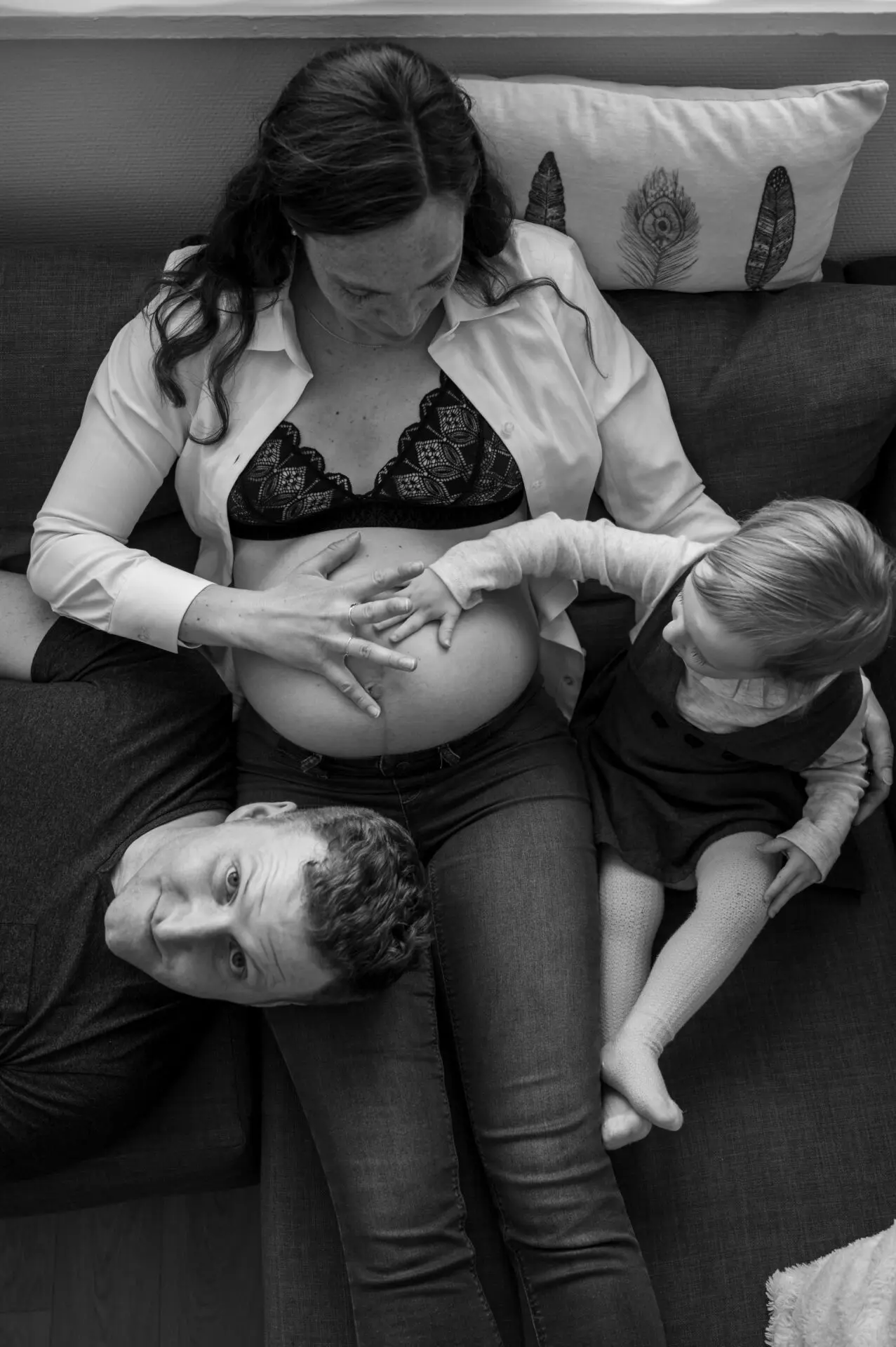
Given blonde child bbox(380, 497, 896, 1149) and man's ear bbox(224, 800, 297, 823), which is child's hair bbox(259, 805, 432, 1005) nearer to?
man's ear bbox(224, 800, 297, 823)

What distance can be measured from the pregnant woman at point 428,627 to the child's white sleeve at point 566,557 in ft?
0.17

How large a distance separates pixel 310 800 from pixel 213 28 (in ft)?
3.37

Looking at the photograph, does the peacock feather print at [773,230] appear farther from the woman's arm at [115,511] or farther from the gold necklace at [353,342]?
the woman's arm at [115,511]

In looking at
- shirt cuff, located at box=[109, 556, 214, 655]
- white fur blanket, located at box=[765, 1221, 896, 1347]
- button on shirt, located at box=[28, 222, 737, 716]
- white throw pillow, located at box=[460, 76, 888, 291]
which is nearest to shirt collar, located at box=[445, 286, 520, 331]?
button on shirt, located at box=[28, 222, 737, 716]

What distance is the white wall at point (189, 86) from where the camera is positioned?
152 centimetres

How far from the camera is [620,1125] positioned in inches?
54.4

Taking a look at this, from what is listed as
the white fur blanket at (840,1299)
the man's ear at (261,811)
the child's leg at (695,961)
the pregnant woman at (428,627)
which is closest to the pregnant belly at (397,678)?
the pregnant woman at (428,627)

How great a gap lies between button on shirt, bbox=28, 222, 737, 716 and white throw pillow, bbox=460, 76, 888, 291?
0.09 meters

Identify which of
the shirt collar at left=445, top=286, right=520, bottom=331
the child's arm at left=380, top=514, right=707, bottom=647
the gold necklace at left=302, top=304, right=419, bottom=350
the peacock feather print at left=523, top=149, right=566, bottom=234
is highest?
the peacock feather print at left=523, top=149, right=566, bottom=234

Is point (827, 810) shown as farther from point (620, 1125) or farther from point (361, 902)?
point (361, 902)

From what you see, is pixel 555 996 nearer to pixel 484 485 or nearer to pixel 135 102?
pixel 484 485

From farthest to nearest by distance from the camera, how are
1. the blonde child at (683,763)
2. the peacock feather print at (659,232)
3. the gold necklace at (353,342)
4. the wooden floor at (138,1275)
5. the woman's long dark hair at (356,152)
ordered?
the wooden floor at (138,1275) → the peacock feather print at (659,232) → the gold necklace at (353,342) → the blonde child at (683,763) → the woman's long dark hair at (356,152)

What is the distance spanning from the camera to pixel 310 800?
1521mm

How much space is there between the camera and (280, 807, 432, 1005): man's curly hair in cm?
123
